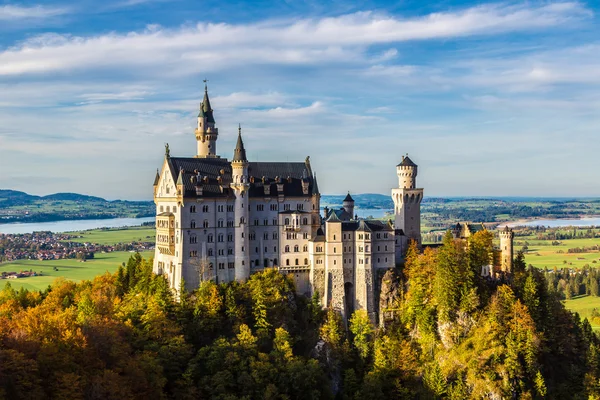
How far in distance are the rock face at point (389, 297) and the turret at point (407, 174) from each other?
1532 cm

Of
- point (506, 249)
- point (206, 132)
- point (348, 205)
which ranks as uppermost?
point (206, 132)

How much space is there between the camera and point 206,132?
108500 millimetres

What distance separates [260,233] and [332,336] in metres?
19.3

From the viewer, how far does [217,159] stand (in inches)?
4077

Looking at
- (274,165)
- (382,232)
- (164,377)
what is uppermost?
(274,165)

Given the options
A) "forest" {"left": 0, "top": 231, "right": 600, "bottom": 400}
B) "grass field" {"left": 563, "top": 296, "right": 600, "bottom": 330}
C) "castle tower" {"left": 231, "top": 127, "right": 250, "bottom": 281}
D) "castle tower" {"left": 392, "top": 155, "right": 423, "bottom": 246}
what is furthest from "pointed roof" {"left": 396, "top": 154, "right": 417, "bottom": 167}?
"grass field" {"left": 563, "top": 296, "right": 600, "bottom": 330}

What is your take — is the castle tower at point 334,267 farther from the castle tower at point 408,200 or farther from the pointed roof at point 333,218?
the castle tower at point 408,200

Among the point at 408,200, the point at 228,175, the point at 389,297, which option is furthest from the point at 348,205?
the point at 228,175

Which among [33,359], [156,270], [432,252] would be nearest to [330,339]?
[432,252]

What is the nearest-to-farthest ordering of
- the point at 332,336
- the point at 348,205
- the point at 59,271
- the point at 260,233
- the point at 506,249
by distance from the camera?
1. the point at 332,336
2. the point at 506,249
3. the point at 260,233
4. the point at 348,205
5. the point at 59,271

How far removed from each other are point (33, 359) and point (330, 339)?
41397 mm

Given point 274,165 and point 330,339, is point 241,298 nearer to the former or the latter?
point 330,339

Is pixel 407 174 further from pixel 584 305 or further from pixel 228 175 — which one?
pixel 584 305

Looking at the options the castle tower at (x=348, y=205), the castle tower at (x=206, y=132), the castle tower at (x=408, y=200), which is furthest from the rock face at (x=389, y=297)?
the castle tower at (x=206, y=132)
